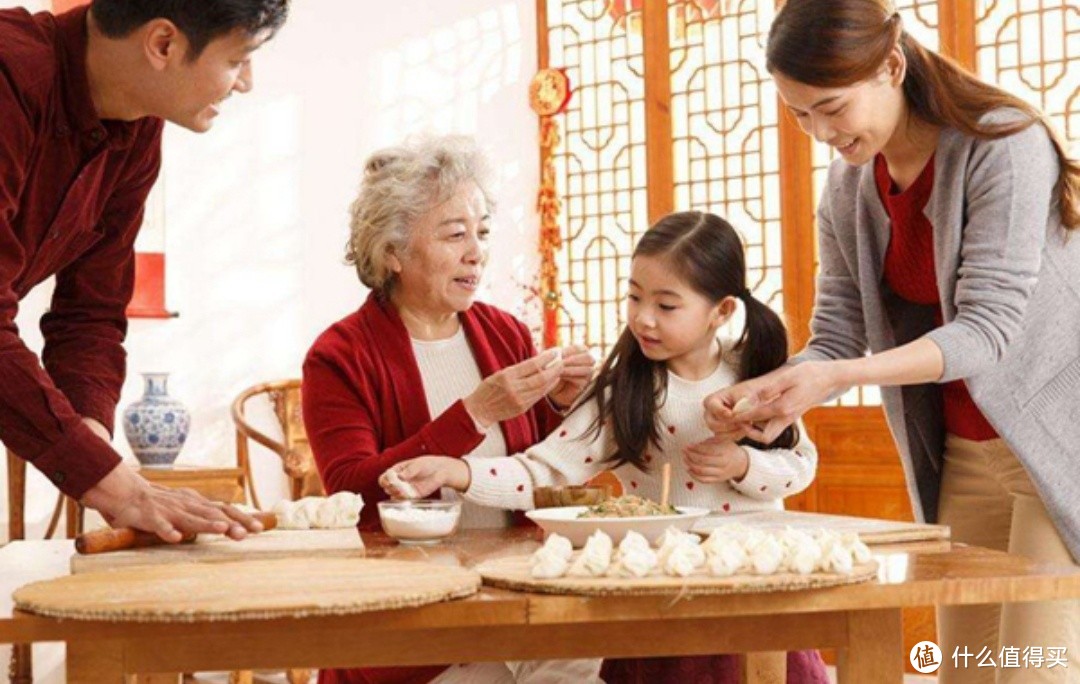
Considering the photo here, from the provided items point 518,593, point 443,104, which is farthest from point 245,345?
point 518,593

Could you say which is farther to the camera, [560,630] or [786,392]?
[786,392]

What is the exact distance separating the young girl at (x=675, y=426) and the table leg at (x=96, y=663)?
741 millimetres

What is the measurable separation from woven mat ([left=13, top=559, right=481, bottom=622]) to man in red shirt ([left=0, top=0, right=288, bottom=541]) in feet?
0.61

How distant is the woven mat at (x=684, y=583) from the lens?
1.51 m

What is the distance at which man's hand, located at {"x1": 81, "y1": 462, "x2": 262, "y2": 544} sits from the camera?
1.83 metres

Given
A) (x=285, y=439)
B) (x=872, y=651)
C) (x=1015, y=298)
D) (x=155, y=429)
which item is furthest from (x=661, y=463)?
(x=285, y=439)

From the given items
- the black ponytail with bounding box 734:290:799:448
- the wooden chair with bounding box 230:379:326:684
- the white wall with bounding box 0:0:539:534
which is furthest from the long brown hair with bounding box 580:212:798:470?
the white wall with bounding box 0:0:539:534

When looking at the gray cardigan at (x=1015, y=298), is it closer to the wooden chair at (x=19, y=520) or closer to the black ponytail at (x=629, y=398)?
the black ponytail at (x=629, y=398)

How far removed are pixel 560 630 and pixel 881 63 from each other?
1.08 metres

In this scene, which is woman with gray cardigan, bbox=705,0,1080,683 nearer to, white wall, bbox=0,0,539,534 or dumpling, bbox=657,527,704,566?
dumpling, bbox=657,527,704,566

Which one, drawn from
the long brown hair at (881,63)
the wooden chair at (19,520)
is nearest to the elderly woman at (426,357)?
the long brown hair at (881,63)

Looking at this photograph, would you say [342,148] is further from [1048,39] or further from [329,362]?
[329,362]

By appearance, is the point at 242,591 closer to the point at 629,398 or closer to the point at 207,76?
the point at 207,76

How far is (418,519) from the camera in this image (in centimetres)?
206
